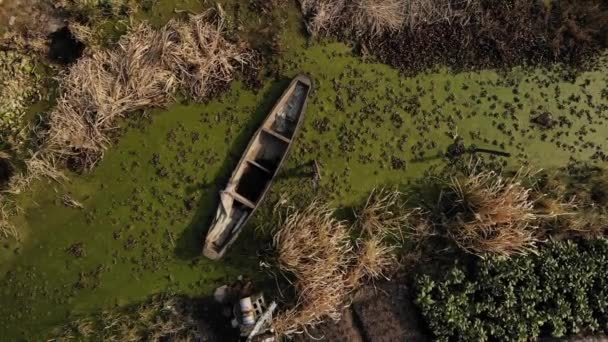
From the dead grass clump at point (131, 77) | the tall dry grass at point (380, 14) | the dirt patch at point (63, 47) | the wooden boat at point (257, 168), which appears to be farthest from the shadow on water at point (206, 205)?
the dirt patch at point (63, 47)

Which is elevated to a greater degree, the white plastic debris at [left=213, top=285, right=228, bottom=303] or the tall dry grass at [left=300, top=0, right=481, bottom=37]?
the tall dry grass at [left=300, top=0, right=481, bottom=37]

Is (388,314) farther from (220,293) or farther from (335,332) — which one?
(220,293)

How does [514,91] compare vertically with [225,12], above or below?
below

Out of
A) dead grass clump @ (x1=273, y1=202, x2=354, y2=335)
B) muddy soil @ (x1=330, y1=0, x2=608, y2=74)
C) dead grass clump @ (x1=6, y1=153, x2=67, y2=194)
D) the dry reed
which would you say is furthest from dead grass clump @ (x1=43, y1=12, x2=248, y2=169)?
dead grass clump @ (x1=273, y1=202, x2=354, y2=335)

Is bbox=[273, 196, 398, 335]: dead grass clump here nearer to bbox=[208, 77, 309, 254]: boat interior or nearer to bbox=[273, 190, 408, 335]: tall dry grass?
bbox=[273, 190, 408, 335]: tall dry grass

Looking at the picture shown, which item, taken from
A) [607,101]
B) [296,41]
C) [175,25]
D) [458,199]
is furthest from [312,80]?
[607,101]

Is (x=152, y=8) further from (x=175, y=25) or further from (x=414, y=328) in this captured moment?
(x=414, y=328)

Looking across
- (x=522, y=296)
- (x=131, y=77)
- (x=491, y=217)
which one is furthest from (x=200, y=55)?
(x=522, y=296)
